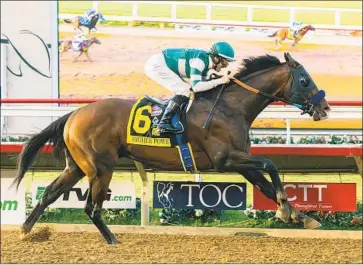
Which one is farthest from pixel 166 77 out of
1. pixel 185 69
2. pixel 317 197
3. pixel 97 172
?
pixel 317 197

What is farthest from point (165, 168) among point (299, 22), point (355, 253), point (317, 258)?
point (299, 22)

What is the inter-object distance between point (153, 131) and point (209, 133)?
0.46 metres

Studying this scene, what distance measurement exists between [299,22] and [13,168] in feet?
Result: 13.3

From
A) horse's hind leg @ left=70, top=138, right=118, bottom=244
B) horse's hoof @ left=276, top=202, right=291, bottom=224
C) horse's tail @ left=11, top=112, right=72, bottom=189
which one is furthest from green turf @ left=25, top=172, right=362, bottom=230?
horse's hoof @ left=276, top=202, right=291, bottom=224

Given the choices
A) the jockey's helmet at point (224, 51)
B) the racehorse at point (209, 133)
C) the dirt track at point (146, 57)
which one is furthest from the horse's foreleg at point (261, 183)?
the dirt track at point (146, 57)

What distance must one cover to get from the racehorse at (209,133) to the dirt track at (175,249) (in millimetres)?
275

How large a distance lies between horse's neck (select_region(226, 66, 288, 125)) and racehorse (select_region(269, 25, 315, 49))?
3402 millimetres

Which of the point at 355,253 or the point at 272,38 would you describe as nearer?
the point at 355,253

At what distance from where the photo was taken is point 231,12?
332 inches

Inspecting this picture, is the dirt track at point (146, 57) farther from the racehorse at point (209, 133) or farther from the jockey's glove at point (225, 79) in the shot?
the jockey's glove at point (225, 79)

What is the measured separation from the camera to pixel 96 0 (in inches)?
330

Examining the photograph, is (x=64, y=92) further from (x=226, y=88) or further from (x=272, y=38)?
(x=226, y=88)

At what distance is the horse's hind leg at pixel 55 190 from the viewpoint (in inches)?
213

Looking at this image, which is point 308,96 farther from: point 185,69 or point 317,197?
point 317,197
